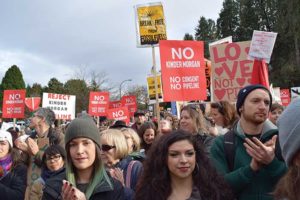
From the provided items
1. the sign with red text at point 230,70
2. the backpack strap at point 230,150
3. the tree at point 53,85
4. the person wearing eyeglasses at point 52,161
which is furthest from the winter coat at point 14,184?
the tree at point 53,85

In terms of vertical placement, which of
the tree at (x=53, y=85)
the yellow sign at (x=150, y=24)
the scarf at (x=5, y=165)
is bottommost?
the scarf at (x=5, y=165)

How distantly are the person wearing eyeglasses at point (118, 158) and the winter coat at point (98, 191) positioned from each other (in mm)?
882

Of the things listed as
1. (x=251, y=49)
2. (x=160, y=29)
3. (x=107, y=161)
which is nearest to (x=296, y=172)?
(x=107, y=161)

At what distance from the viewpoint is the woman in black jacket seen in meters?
3.86

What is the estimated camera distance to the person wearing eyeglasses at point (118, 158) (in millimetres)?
3693

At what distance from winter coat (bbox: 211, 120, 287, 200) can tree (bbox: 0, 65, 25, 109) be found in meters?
67.8

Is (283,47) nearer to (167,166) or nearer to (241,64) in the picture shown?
(241,64)

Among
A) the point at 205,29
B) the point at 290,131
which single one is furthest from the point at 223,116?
the point at 205,29

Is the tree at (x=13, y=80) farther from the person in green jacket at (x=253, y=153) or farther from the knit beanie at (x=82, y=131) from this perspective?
the person in green jacket at (x=253, y=153)

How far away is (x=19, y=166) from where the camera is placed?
443 cm

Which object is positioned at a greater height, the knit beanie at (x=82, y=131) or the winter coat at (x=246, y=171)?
the knit beanie at (x=82, y=131)

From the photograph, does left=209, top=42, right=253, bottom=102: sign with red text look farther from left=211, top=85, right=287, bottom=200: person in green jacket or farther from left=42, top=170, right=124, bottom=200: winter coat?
left=42, top=170, right=124, bottom=200: winter coat

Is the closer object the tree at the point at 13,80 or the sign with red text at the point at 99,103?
the sign with red text at the point at 99,103

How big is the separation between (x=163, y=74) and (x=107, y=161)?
302 centimetres
